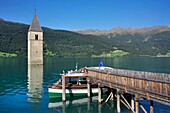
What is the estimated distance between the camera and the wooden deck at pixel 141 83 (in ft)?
71.4

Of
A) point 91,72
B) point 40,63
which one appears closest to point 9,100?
point 91,72

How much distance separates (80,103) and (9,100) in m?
12.7

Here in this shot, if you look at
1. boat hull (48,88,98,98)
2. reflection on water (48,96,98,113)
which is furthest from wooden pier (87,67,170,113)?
boat hull (48,88,98,98)

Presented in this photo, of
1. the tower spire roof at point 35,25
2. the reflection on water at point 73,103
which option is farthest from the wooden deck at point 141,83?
the tower spire roof at point 35,25

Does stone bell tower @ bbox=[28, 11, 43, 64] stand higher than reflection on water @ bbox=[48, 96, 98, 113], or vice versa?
stone bell tower @ bbox=[28, 11, 43, 64]

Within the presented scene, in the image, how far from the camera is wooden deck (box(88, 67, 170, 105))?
21.8 meters

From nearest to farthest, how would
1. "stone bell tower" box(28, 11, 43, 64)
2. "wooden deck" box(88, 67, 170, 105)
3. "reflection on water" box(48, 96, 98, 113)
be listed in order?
1. "wooden deck" box(88, 67, 170, 105)
2. "reflection on water" box(48, 96, 98, 113)
3. "stone bell tower" box(28, 11, 43, 64)

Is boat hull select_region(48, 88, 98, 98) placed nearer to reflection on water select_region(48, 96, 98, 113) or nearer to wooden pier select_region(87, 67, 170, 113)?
reflection on water select_region(48, 96, 98, 113)

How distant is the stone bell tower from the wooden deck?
285 ft

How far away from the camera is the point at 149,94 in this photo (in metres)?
23.5

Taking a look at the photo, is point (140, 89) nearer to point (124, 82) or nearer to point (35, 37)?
point (124, 82)

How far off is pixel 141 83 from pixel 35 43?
99704 millimetres

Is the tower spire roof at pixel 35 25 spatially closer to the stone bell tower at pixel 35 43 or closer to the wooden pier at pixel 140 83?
the stone bell tower at pixel 35 43

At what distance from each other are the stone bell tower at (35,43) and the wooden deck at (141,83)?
8689cm
